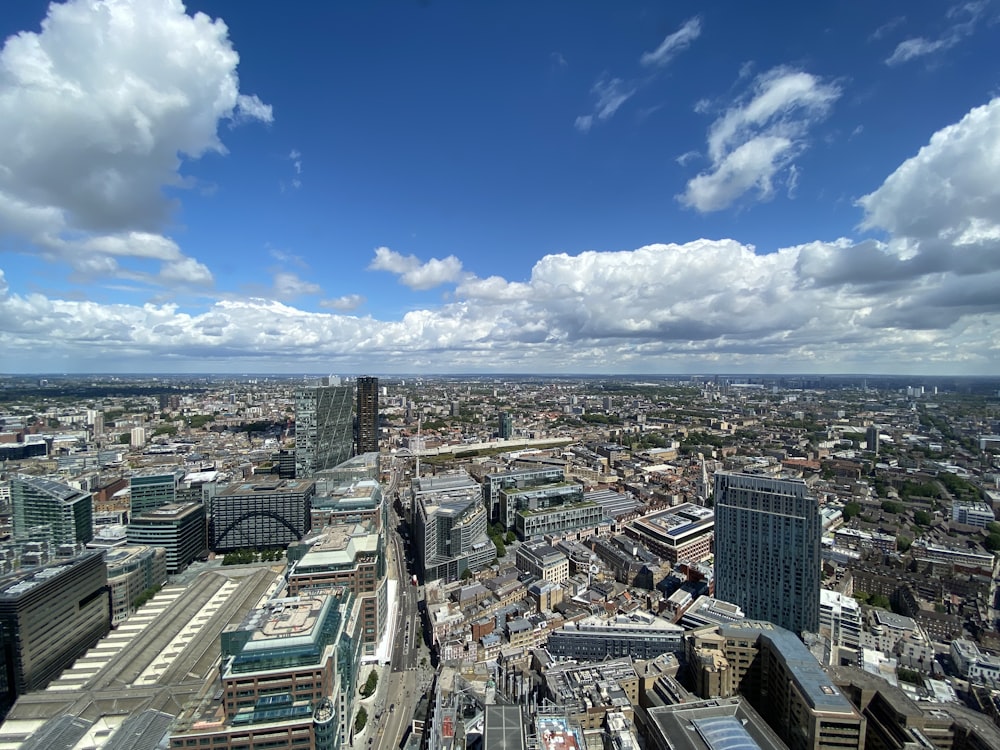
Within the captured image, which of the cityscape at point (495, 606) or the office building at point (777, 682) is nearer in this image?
the office building at point (777, 682)

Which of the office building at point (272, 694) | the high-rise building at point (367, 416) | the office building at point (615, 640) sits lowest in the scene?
the office building at point (615, 640)

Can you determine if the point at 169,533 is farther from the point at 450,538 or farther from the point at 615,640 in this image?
the point at 615,640

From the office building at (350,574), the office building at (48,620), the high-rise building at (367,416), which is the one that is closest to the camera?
the office building at (48,620)

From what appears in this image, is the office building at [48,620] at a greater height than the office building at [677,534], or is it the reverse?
the office building at [48,620]

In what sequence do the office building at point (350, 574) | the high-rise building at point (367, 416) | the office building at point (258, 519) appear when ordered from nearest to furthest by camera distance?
1. the office building at point (350, 574)
2. the office building at point (258, 519)
3. the high-rise building at point (367, 416)

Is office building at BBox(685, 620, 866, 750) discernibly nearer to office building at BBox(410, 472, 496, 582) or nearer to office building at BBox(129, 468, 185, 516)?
office building at BBox(410, 472, 496, 582)

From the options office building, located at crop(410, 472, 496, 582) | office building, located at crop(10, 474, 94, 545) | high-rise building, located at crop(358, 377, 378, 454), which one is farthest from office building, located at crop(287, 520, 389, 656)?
high-rise building, located at crop(358, 377, 378, 454)

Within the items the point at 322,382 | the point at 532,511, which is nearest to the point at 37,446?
the point at 322,382

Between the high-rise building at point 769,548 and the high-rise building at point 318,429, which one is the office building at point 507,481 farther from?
the high-rise building at point 769,548

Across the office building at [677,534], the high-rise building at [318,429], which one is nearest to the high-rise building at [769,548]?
the office building at [677,534]
